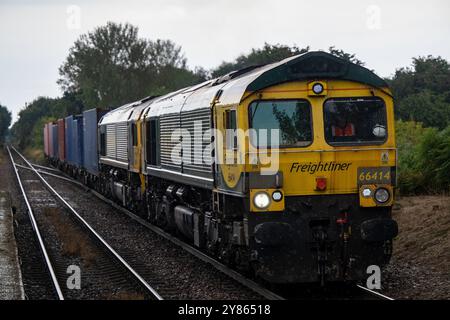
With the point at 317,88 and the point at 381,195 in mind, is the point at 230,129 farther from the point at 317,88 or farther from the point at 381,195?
the point at 381,195

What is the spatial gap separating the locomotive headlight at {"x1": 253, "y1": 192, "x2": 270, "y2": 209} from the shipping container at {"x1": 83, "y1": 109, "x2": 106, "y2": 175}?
70.3 feet

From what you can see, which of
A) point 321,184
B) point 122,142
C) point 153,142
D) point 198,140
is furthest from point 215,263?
point 122,142

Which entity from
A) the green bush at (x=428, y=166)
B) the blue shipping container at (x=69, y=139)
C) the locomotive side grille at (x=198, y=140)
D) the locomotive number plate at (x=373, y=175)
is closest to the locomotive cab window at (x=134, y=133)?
the locomotive side grille at (x=198, y=140)

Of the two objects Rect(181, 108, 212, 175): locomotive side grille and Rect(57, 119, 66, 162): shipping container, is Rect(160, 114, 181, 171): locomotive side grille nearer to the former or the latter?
Rect(181, 108, 212, 175): locomotive side grille

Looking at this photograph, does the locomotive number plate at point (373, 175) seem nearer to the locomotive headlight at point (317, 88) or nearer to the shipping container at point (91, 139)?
the locomotive headlight at point (317, 88)

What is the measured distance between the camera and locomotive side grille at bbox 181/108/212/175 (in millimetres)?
13508

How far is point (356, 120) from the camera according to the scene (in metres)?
11.8

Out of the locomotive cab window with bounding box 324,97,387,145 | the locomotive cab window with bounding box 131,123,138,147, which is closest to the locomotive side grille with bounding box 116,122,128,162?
the locomotive cab window with bounding box 131,123,138,147

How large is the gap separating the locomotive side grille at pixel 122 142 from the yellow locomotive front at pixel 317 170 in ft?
41.4

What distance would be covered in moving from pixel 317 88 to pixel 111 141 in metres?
17.2

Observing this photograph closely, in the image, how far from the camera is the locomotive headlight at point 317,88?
38.2 ft

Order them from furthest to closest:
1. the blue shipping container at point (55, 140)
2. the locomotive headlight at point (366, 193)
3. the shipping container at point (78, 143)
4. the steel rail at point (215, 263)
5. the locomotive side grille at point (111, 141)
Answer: the blue shipping container at point (55, 140)
the shipping container at point (78, 143)
the locomotive side grille at point (111, 141)
the steel rail at point (215, 263)
the locomotive headlight at point (366, 193)

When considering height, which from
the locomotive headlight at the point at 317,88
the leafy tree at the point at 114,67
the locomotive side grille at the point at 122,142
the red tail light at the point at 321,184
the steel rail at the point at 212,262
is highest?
the leafy tree at the point at 114,67

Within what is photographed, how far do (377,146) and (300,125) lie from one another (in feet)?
4.15
